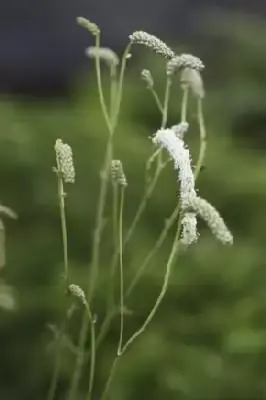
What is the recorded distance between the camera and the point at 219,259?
3.46ft

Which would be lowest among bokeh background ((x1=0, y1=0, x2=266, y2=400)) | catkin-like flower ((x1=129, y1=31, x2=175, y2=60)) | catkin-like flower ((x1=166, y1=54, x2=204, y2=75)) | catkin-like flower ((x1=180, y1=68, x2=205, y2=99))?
bokeh background ((x1=0, y1=0, x2=266, y2=400))

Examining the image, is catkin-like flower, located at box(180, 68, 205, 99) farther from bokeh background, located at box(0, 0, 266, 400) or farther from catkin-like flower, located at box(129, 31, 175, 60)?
bokeh background, located at box(0, 0, 266, 400)

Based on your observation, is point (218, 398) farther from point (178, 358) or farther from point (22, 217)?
point (22, 217)

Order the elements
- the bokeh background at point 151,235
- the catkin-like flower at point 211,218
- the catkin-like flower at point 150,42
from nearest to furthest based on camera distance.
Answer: the catkin-like flower at point 211,218
the catkin-like flower at point 150,42
the bokeh background at point 151,235

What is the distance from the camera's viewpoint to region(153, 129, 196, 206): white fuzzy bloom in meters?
0.58

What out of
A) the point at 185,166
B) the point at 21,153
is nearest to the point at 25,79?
the point at 21,153

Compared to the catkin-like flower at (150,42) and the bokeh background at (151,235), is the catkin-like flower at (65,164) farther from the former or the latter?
the bokeh background at (151,235)

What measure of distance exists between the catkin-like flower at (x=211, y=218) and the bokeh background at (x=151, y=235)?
0.29 m

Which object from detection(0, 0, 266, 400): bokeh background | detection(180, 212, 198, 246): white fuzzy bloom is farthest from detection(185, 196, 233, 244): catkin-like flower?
detection(0, 0, 266, 400): bokeh background

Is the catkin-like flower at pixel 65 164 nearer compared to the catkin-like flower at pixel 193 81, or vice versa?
the catkin-like flower at pixel 65 164

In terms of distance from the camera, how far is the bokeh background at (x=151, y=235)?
0.94m

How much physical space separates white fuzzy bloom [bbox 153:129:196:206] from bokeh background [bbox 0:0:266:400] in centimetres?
26

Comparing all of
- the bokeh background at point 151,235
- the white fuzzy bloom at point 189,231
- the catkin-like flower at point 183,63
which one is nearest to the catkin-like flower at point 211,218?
the white fuzzy bloom at point 189,231

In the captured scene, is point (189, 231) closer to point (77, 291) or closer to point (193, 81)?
point (77, 291)
